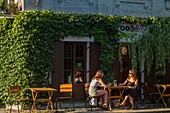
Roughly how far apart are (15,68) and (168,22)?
22.4ft

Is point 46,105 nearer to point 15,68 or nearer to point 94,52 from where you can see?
point 15,68

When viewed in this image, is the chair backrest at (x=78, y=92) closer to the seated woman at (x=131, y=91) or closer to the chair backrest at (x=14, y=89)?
the seated woman at (x=131, y=91)

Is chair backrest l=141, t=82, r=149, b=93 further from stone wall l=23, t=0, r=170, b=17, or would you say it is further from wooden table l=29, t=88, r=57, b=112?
wooden table l=29, t=88, r=57, b=112

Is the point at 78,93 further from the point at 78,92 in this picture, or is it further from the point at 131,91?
the point at 131,91

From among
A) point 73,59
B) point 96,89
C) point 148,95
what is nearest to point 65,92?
point 73,59

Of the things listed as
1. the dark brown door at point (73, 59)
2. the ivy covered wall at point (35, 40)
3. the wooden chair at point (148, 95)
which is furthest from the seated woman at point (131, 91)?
the dark brown door at point (73, 59)

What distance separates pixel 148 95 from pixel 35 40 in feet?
19.4

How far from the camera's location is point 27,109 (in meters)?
16.2

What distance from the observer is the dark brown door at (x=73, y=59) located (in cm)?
1712

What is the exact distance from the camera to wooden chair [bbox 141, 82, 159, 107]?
693 inches

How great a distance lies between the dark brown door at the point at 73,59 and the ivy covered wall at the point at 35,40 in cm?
59

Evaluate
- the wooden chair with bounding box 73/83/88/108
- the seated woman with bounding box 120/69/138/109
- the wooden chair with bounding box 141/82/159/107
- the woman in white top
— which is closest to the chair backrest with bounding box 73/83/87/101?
the wooden chair with bounding box 73/83/88/108

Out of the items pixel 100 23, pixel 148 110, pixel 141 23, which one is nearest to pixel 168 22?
pixel 141 23

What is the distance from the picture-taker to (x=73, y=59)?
17.2 metres
